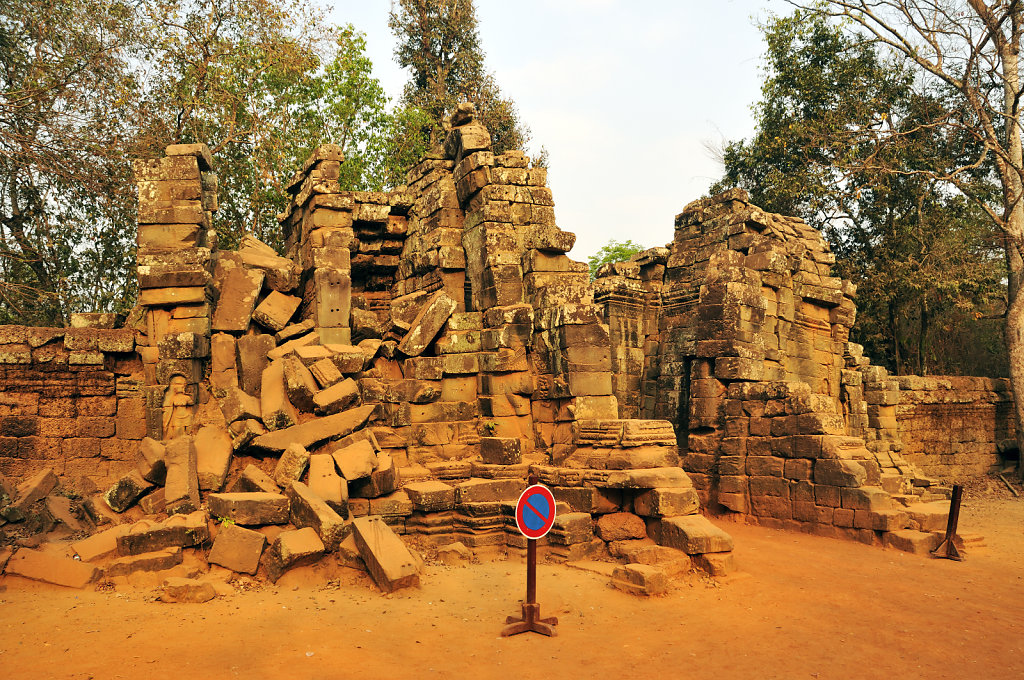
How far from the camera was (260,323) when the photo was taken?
10.8 metres

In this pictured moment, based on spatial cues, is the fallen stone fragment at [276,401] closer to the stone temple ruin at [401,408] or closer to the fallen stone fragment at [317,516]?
the stone temple ruin at [401,408]

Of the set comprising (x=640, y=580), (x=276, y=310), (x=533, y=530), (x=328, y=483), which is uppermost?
(x=276, y=310)

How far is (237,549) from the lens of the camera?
7.06 metres

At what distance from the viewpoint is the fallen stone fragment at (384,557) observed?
691cm

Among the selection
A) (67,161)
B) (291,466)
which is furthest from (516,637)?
(67,161)

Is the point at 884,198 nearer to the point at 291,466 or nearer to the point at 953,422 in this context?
the point at 953,422

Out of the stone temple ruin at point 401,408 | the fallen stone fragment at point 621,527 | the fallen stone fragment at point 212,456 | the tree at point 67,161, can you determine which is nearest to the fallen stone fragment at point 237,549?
the stone temple ruin at point 401,408

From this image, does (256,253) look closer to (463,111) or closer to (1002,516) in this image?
(463,111)

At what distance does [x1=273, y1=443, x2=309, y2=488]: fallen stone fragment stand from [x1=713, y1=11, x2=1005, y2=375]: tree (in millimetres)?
17044

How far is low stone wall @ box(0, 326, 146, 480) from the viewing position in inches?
368

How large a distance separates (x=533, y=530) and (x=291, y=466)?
11.7 feet

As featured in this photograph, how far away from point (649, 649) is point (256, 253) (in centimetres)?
914

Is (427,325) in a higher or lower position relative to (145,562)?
higher

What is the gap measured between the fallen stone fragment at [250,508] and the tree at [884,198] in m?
17.7
